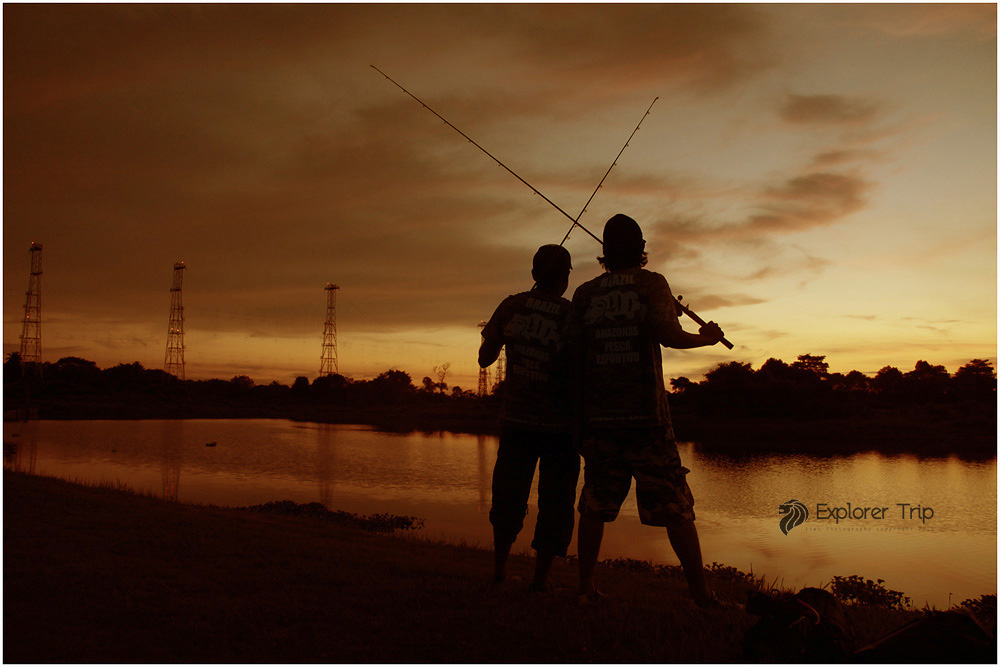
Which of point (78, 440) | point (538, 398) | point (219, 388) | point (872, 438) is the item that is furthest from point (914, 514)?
point (219, 388)

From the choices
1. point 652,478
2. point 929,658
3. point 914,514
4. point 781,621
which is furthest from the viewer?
point 914,514

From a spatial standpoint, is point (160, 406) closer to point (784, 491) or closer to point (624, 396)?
point (784, 491)

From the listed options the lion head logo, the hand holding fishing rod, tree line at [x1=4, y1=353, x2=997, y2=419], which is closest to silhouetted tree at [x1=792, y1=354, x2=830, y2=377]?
tree line at [x1=4, y1=353, x2=997, y2=419]

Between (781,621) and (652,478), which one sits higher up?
(652,478)

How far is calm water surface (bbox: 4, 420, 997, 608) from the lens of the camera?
Answer: 13.9 meters

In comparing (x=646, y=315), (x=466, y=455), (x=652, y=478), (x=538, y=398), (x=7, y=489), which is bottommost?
(x=466, y=455)

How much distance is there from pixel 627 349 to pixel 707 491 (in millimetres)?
24488

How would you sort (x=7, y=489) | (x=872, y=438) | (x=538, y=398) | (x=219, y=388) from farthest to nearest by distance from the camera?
1. (x=219, y=388)
2. (x=872, y=438)
3. (x=7, y=489)
4. (x=538, y=398)

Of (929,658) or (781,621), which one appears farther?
(781,621)

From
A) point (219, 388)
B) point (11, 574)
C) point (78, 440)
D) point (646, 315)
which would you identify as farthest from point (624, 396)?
point (219, 388)

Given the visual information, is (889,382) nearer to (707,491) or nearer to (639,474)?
(707,491)

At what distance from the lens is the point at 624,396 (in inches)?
156

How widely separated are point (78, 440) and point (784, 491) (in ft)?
131

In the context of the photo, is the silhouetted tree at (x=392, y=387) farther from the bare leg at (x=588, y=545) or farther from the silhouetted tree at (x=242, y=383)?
the bare leg at (x=588, y=545)
